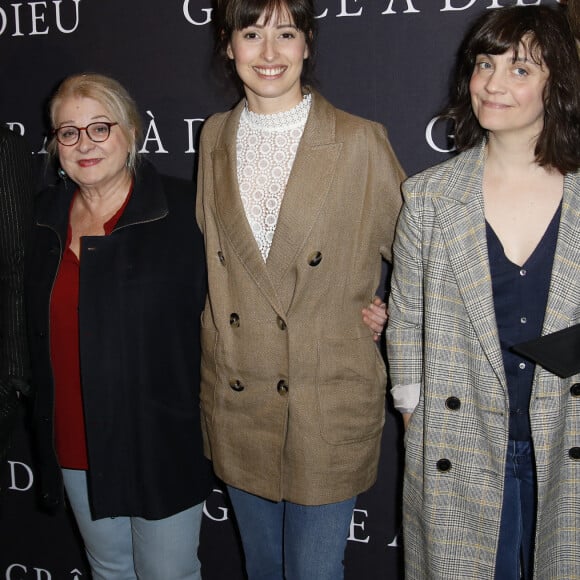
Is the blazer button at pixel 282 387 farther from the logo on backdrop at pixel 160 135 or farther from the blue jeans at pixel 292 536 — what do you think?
the logo on backdrop at pixel 160 135

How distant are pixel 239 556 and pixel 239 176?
1520mm

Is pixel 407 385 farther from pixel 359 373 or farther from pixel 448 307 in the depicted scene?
pixel 448 307

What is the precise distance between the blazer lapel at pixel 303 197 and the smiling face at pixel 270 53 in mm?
138

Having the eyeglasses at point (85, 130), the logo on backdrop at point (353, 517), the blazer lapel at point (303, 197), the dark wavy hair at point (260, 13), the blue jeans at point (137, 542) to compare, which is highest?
the dark wavy hair at point (260, 13)

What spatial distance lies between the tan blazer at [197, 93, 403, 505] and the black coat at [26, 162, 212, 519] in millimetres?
114

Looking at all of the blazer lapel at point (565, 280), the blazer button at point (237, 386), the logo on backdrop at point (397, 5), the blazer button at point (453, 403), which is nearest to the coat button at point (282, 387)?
the blazer button at point (237, 386)

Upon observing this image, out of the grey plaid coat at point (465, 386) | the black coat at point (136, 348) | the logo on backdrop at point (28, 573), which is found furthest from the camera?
the logo on backdrop at point (28, 573)

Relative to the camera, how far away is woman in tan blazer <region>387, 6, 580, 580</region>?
1661 millimetres

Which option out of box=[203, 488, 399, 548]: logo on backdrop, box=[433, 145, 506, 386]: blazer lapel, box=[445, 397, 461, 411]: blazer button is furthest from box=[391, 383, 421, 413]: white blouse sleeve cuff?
box=[203, 488, 399, 548]: logo on backdrop

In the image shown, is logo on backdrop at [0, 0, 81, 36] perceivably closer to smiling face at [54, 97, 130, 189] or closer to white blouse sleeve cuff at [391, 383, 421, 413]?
smiling face at [54, 97, 130, 189]

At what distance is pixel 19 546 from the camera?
300 centimetres

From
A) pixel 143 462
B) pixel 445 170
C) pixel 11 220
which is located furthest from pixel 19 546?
pixel 445 170

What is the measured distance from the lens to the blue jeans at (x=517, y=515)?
1.77 m

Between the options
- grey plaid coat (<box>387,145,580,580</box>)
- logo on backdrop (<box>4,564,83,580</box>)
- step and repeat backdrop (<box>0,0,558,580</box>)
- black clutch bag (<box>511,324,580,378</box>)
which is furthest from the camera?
logo on backdrop (<box>4,564,83,580</box>)
